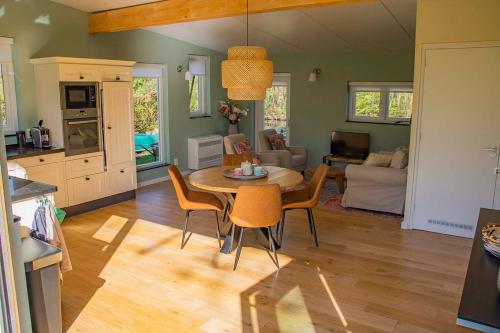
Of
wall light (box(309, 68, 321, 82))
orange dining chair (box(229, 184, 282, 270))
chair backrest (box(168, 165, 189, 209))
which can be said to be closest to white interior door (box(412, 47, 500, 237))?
orange dining chair (box(229, 184, 282, 270))

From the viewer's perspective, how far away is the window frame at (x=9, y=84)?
5237 millimetres

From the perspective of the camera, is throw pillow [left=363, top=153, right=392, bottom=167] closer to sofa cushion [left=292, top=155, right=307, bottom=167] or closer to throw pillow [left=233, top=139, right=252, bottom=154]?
sofa cushion [left=292, top=155, right=307, bottom=167]

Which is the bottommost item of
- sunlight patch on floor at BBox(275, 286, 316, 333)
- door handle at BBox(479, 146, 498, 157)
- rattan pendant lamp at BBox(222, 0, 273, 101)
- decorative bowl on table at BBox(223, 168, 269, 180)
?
sunlight patch on floor at BBox(275, 286, 316, 333)

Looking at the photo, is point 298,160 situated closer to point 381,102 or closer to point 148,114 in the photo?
point 381,102

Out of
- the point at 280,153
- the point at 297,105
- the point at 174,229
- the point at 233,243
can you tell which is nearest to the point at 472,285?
the point at 233,243

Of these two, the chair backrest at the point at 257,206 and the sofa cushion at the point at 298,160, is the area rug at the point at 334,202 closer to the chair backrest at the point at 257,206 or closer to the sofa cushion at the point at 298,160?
the sofa cushion at the point at 298,160

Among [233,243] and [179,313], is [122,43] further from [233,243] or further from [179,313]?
[179,313]

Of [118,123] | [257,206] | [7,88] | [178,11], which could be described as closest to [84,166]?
[118,123]

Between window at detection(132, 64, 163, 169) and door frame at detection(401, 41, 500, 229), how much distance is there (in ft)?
14.2

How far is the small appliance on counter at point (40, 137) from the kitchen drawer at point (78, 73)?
2.23 ft

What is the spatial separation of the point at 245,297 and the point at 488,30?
11.9ft

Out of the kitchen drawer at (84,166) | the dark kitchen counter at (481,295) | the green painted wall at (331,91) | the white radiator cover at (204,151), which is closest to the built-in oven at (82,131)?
the kitchen drawer at (84,166)

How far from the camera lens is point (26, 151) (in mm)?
5059

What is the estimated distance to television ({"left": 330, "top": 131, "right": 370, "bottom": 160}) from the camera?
8.23 m
